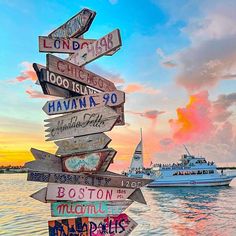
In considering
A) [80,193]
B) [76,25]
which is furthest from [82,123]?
[76,25]

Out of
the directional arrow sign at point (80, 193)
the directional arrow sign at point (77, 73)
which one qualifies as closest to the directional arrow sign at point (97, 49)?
the directional arrow sign at point (77, 73)

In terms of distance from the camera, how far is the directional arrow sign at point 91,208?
17.8 feet

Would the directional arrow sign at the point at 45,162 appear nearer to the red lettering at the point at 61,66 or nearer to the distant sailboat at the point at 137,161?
the red lettering at the point at 61,66

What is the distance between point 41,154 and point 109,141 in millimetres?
1203

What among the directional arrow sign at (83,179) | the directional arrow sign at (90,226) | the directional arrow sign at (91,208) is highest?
the directional arrow sign at (83,179)

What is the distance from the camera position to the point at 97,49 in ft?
19.2

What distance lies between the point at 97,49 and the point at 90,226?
3063 millimetres

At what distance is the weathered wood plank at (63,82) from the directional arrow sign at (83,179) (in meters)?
1.52

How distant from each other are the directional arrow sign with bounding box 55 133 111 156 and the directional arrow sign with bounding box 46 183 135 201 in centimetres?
58

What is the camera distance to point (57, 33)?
6.41 metres

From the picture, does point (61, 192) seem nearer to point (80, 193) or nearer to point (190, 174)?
point (80, 193)

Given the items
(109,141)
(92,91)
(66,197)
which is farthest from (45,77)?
(66,197)

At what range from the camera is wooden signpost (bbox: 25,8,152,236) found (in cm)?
539

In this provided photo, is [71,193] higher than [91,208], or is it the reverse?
[71,193]
